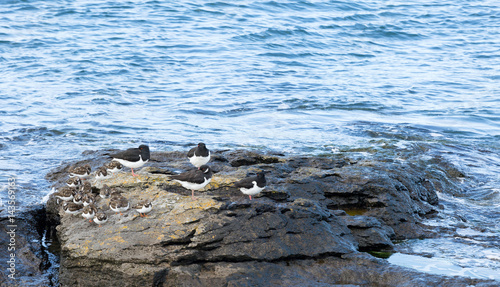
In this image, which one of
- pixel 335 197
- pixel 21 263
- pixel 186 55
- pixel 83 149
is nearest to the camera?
pixel 21 263

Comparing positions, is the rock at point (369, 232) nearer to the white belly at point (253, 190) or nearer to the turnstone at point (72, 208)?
the white belly at point (253, 190)

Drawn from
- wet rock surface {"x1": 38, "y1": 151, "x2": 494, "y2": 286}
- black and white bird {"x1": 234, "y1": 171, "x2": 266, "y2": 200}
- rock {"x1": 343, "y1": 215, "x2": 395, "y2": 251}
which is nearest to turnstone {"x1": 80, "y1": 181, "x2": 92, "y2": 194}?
wet rock surface {"x1": 38, "y1": 151, "x2": 494, "y2": 286}

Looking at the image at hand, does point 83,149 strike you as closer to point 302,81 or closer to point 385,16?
point 302,81

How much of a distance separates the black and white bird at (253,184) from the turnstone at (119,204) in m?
2.18

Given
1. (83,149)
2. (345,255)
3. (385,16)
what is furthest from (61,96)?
(385,16)

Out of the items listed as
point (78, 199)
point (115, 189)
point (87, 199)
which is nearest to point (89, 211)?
point (87, 199)

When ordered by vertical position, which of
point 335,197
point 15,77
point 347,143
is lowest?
point 15,77

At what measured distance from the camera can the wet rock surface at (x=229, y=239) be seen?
320 inches

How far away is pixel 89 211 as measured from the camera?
8.96 metres

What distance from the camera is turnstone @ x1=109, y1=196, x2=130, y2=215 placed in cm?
908

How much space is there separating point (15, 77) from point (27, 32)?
10.1 meters

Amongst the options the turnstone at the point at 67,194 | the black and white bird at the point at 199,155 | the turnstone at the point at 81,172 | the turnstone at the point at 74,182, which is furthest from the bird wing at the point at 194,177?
the turnstone at the point at 81,172

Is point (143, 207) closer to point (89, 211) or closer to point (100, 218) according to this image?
point (100, 218)

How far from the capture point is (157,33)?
119ft
